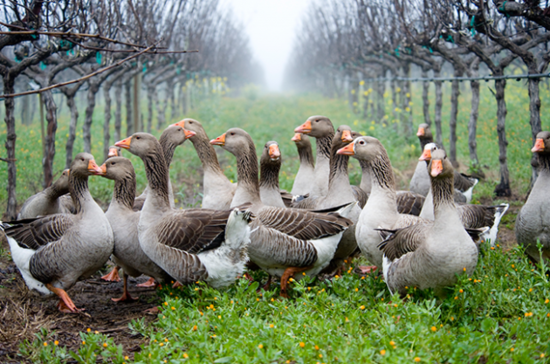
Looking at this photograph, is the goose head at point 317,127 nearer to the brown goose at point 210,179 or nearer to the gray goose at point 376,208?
the brown goose at point 210,179

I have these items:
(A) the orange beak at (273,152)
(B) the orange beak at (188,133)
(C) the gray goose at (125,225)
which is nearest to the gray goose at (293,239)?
(A) the orange beak at (273,152)

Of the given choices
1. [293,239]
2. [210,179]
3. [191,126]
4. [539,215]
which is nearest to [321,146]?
[210,179]

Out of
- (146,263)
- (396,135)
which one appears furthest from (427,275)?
(396,135)

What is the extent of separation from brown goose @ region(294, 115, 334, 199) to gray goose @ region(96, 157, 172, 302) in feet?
8.55

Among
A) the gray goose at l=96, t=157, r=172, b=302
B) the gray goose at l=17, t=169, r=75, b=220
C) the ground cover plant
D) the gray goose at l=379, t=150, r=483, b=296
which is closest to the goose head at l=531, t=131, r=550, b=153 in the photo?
the ground cover plant

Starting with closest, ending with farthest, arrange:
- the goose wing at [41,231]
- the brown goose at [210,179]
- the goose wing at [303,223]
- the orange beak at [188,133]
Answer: the goose wing at [41,231] → the goose wing at [303,223] → the brown goose at [210,179] → the orange beak at [188,133]

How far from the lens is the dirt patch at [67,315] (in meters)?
4.16

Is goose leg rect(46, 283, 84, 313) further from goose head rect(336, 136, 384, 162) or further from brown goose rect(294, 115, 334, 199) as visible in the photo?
brown goose rect(294, 115, 334, 199)

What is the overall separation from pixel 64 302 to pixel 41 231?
802 mm

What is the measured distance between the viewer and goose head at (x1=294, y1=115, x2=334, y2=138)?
22.7ft

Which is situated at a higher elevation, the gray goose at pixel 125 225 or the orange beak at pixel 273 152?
the orange beak at pixel 273 152

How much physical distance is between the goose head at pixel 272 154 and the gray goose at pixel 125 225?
1.69 metres

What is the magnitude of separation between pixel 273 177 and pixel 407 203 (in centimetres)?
189

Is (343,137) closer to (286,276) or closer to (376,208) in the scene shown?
(376,208)
